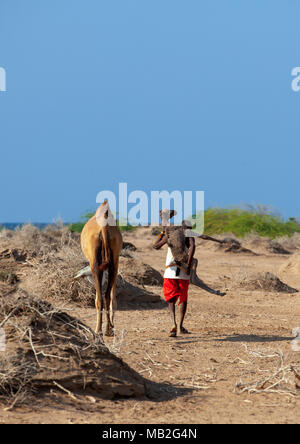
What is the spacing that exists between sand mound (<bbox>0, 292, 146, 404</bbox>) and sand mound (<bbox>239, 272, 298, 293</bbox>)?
398 inches

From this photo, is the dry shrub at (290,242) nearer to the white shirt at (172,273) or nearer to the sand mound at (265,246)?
the sand mound at (265,246)

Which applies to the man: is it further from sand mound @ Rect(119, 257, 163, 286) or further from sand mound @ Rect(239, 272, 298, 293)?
sand mound @ Rect(239, 272, 298, 293)

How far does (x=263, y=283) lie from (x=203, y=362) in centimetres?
843

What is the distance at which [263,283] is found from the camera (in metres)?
16.5

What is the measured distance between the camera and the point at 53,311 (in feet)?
21.1

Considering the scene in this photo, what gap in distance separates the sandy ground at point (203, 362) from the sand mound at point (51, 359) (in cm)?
16

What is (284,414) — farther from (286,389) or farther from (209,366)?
(209,366)

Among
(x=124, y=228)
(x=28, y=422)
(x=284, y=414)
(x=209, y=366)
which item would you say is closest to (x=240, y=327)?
(x=209, y=366)

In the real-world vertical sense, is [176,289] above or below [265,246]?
above

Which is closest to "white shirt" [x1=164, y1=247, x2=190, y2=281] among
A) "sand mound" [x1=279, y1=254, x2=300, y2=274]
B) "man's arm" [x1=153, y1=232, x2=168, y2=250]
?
"man's arm" [x1=153, y1=232, x2=168, y2=250]

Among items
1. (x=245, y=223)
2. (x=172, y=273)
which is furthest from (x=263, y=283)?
(x=245, y=223)

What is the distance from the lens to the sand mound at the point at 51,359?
19.5 ft

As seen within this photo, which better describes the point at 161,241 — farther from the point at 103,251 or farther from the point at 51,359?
the point at 51,359

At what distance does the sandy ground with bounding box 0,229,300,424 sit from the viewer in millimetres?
5892
